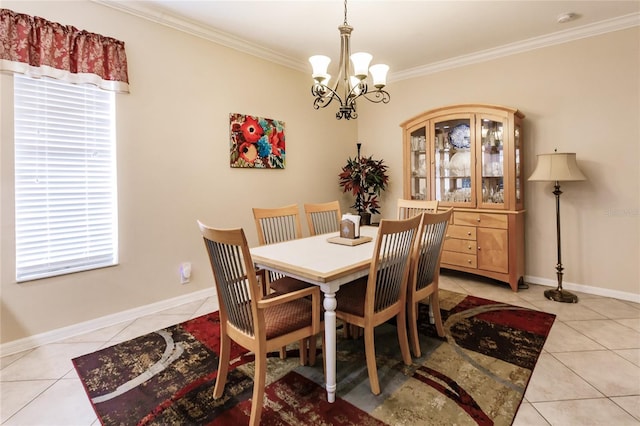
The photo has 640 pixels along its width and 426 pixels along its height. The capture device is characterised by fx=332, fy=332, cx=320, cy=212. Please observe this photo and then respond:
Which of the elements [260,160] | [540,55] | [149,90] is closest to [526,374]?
[260,160]

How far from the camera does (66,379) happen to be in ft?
6.61

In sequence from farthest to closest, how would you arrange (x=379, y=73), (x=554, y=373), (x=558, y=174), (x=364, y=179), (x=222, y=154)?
(x=364, y=179) → (x=222, y=154) → (x=558, y=174) → (x=379, y=73) → (x=554, y=373)

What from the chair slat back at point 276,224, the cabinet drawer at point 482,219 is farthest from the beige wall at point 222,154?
the chair slat back at point 276,224

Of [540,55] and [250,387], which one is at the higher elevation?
[540,55]

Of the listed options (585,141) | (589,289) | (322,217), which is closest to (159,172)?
(322,217)

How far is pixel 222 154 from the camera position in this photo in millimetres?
3461

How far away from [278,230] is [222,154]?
120cm

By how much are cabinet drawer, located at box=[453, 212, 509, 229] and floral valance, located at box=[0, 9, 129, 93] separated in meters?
3.53

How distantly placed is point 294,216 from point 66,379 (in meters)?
1.87

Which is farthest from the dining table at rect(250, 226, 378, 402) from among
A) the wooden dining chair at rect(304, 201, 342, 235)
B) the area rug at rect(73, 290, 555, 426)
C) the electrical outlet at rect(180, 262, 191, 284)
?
the electrical outlet at rect(180, 262, 191, 284)

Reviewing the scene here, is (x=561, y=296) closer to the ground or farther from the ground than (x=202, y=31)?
closer to the ground

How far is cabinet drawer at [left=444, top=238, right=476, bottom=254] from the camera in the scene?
3.71 metres

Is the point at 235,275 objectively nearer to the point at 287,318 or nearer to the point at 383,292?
the point at 287,318

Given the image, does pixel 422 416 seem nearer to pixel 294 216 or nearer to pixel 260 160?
pixel 294 216
